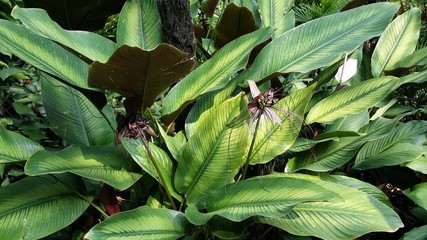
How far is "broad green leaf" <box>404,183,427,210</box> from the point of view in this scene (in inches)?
73.6

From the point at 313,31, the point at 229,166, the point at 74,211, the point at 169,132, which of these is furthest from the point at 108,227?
the point at 313,31

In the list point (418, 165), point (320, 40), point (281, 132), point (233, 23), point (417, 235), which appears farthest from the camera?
point (233, 23)

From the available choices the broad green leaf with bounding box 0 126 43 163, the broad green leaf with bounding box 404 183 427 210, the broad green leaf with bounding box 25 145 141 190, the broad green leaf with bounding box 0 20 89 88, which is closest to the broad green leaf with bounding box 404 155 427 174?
the broad green leaf with bounding box 404 183 427 210

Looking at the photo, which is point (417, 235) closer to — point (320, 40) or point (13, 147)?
point (320, 40)

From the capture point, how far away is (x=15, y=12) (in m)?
1.83

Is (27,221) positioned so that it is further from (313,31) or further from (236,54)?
A: (313,31)

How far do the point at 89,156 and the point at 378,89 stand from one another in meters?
1.23

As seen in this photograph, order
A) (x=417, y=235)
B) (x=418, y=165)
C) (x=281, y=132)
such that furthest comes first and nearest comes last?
1. (x=418, y=165)
2. (x=281, y=132)
3. (x=417, y=235)

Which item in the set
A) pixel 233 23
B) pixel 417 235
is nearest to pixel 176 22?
pixel 233 23

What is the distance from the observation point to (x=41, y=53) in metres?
1.92

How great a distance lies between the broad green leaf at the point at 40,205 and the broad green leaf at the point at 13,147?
0.09 metres

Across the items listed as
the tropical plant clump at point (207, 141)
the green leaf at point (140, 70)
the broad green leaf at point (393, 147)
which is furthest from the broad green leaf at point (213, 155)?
the broad green leaf at point (393, 147)

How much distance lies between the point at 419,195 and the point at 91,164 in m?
1.21

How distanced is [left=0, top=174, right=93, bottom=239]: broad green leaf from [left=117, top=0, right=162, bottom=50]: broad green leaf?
0.74 meters
